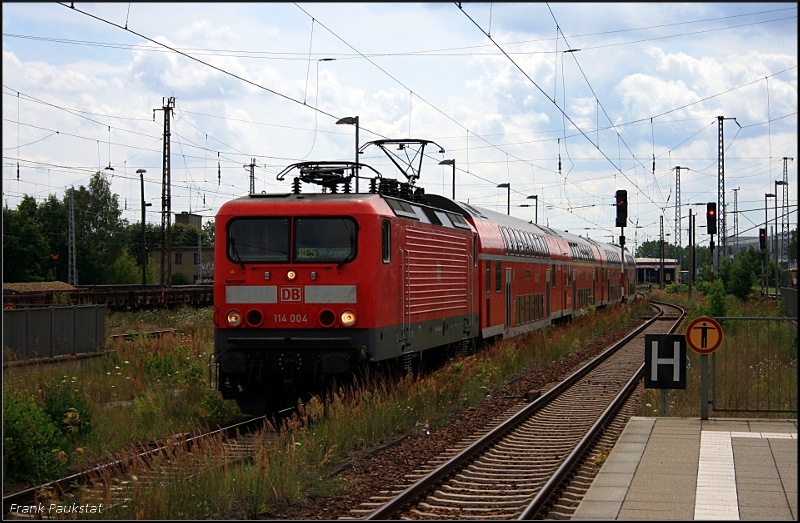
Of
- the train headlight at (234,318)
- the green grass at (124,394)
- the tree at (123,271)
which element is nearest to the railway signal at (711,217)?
the green grass at (124,394)

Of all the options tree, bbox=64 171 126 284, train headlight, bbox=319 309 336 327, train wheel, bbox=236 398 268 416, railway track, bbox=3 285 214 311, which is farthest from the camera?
tree, bbox=64 171 126 284

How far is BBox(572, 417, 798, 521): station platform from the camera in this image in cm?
762

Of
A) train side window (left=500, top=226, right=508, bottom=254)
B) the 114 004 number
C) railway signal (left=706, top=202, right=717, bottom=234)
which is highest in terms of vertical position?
railway signal (left=706, top=202, right=717, bottom=234)

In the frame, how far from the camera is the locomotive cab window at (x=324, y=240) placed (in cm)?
1288

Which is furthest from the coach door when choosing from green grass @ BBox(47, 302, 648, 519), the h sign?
A: the h sign

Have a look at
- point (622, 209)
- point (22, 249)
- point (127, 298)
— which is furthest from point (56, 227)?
point (622, 209)

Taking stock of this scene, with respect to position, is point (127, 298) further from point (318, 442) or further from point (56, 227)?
point (56, 227)

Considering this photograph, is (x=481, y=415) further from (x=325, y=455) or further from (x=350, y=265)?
(x=325, y=455)

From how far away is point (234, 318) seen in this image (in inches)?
510

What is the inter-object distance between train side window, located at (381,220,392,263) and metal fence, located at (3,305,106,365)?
23.4ft

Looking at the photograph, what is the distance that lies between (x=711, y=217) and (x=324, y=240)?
72.6 ft

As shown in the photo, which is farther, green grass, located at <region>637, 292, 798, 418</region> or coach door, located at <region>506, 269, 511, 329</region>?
coach door, located at <region>506, 269, 511, 329</region>

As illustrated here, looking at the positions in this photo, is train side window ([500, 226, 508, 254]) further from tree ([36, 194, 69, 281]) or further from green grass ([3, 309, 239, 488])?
tree ([36, 194, 69, 281])

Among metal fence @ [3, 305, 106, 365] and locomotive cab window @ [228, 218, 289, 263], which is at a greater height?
locomotive cab window @ [228, 218, 289, 263]
